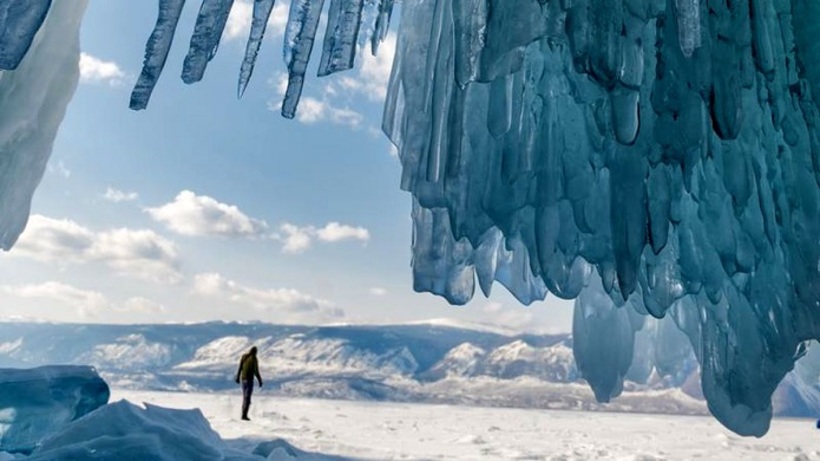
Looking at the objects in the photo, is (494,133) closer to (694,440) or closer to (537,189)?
(537,189)

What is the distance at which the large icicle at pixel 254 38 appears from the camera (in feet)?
12.9

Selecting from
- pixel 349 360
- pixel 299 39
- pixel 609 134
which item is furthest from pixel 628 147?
pixel 349 360

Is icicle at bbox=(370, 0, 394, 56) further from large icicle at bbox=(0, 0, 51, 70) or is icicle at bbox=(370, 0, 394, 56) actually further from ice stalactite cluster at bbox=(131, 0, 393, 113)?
large icicle at bbox=(0, 0, 51, 70)

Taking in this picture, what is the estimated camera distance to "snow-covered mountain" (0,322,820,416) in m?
61.0

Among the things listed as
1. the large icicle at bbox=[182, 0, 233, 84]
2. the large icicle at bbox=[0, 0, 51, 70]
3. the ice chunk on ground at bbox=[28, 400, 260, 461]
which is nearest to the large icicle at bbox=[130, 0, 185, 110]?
the large icicle at bbox=[182, 0, 233, 84]

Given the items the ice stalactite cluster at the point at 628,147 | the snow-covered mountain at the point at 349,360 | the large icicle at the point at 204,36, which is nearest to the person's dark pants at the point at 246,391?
the ice stalactite cluster at the point at 628,147

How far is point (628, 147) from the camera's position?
4535mm

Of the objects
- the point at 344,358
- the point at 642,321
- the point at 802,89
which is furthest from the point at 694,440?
the point at 344,358

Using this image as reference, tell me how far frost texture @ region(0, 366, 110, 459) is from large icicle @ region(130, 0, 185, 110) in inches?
144

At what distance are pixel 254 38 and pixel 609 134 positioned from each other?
247 cm

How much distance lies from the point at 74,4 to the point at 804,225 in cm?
657

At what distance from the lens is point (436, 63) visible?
4.56 metres

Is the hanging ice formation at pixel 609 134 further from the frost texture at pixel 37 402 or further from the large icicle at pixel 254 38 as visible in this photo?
the frost texture at pixel 37 402

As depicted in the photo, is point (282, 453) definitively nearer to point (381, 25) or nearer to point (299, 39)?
point (299, 39)
